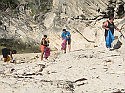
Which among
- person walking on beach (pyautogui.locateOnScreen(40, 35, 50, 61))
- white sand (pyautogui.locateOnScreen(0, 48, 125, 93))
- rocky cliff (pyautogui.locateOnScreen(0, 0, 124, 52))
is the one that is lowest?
white sand (pyautogui.locateOnScreen(0, 48, 125, 93))

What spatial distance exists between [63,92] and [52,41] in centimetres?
1651

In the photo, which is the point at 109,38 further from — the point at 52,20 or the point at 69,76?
the point at 52,20

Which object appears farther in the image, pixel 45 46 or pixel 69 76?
pixel 45 46

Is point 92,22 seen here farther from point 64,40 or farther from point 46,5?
point 64,40

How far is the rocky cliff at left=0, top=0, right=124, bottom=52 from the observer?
24812 millimetres

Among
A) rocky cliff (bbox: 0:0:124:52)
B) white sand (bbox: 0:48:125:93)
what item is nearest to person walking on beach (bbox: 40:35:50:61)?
white sand (bbox: 0:48:125:93)

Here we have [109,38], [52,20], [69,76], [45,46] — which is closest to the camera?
[69,76]

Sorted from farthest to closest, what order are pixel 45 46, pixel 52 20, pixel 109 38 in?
pixel 52 20 → pixel 45 46 → pixel 109 38

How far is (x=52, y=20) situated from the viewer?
26.1m

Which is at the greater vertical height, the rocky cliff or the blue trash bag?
the rocky cliff

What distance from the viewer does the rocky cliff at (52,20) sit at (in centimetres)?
2481

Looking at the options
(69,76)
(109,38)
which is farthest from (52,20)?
(69,76)

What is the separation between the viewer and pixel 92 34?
79.8ft

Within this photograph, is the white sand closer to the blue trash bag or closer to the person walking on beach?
the blue trash bag
